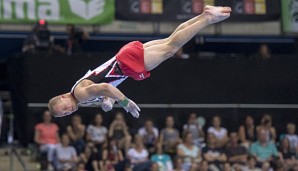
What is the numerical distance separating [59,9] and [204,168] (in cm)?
499

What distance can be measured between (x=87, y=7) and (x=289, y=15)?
488 centimetres

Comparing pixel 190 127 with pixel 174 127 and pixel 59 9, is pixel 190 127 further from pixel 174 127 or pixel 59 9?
pixel 59 9

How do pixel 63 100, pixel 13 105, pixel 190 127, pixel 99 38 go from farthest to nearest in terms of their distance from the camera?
pixel 99 38, pixel 13 105, pixel 190 127, pixel 63 100

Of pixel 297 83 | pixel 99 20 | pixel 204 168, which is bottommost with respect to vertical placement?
pixel 204 168

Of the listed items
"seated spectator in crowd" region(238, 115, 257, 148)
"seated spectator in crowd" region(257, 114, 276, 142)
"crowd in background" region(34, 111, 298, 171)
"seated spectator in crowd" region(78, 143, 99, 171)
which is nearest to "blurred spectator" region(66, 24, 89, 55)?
"crowd in background" region(34, 111, 298, 171)

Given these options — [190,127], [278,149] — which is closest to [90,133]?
[190,127]

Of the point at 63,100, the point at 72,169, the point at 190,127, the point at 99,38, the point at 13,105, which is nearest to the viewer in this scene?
the point at 63,100

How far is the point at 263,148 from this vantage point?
18.4 meters

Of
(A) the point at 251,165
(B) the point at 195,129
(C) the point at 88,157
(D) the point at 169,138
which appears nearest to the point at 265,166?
(A) the point at 251,165

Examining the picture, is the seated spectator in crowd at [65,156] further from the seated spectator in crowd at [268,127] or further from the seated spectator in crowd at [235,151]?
the seated spectator in crowd at [268,127]

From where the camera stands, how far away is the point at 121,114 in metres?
18.6

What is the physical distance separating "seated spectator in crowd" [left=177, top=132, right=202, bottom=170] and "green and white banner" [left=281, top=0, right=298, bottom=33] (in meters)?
4.34

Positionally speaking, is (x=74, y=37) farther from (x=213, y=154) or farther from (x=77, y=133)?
(x=213, y=154)

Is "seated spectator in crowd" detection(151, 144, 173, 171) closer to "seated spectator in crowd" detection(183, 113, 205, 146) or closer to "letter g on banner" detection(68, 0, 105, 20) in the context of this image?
"seated spectator in crowd" detection(183, 113, 205, 146)
